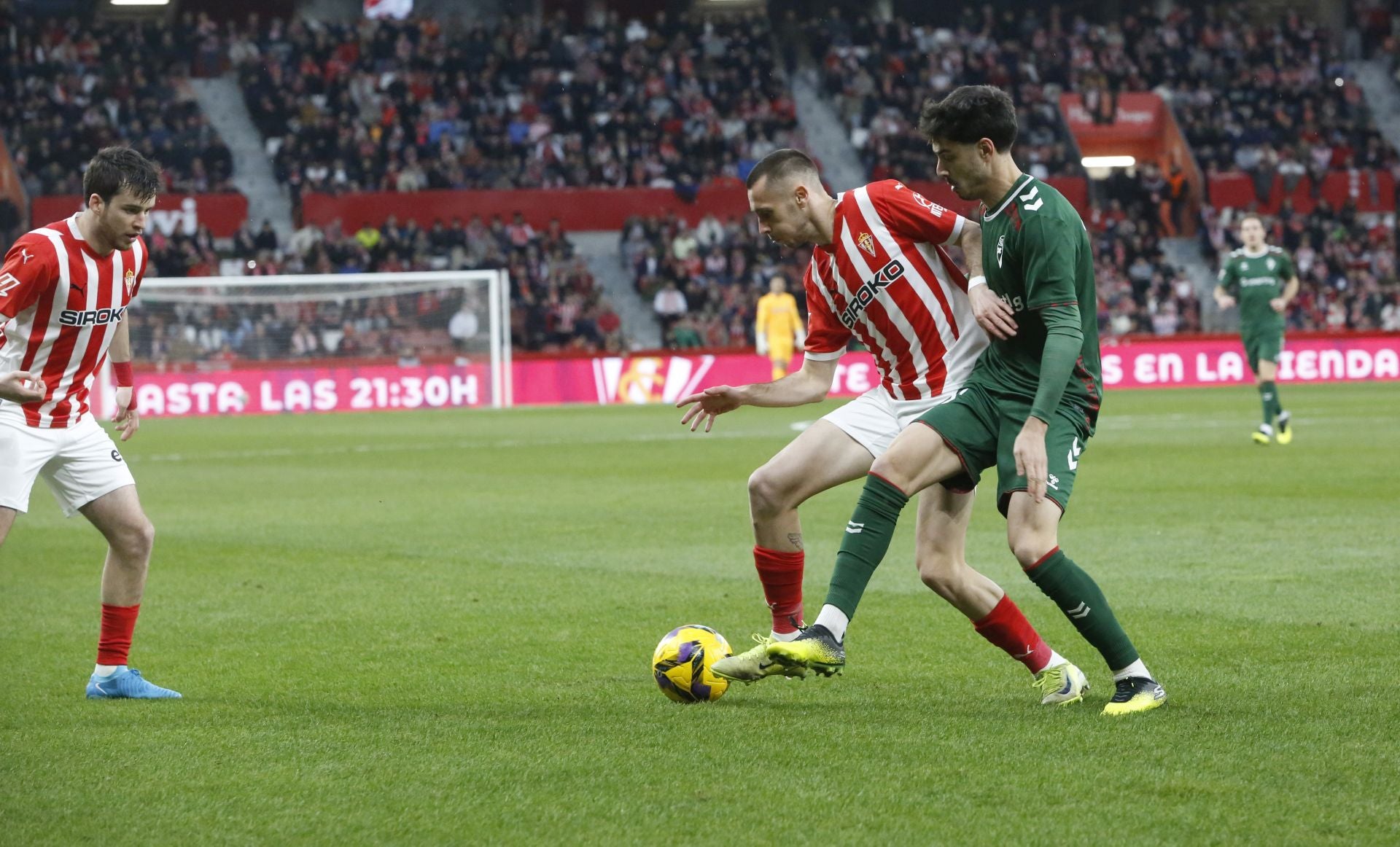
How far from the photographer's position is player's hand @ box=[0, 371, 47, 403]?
5266mm

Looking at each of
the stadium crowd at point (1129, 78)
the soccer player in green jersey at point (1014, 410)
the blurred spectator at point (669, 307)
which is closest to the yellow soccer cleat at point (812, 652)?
the soccer player in green jersey at point (1014, 410)

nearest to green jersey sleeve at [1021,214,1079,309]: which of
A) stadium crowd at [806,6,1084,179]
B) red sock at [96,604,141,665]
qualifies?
red sock at [96,604,141,665]

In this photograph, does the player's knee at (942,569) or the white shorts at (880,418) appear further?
the white shorts at (880,418)

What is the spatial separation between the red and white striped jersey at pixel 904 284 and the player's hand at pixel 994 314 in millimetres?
516

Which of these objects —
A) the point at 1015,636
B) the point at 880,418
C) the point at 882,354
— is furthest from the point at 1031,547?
the point at 882,354

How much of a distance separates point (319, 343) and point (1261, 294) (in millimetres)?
16027

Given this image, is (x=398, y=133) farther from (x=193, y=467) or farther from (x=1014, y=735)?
(x=1014, y=735)

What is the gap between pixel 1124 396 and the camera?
26.9m

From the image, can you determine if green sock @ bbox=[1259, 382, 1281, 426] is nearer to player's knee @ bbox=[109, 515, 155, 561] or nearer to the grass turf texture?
the grass turf texture

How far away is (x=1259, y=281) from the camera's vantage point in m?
17.6

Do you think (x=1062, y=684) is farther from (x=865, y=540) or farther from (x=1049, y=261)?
(x=1049, y=261)

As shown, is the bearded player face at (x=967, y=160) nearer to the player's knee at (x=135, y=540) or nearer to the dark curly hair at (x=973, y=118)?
the dark curly hair at (x=973, y=118)

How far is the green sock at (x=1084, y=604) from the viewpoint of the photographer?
4988 millimetres

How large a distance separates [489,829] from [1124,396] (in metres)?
24.2
